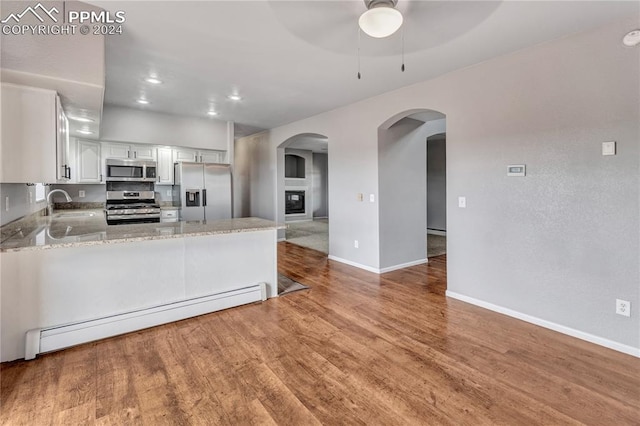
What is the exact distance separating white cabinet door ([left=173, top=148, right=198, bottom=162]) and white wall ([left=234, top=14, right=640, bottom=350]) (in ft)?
13.4

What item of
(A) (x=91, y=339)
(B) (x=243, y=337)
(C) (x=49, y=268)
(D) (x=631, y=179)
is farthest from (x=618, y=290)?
(C) (x=49, y=268)

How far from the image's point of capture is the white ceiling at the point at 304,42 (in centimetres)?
A: 224

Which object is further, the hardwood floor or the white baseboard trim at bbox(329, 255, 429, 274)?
the white baseboard trim at bbox(329, 255, 429, 274)

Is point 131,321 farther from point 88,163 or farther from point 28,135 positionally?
point 88,163

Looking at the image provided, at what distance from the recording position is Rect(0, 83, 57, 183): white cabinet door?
86.7 inches

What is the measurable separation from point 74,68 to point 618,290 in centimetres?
458

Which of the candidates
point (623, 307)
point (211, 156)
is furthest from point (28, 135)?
point (623, 307)

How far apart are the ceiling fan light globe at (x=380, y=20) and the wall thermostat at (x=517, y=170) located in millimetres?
1925

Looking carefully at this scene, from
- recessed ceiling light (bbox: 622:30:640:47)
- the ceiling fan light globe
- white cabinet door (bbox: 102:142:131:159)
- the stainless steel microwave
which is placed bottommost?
the stainless steel microwave

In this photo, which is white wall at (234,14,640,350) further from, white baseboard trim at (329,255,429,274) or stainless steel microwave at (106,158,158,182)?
stainless steel microwave at (106,158,158,182)

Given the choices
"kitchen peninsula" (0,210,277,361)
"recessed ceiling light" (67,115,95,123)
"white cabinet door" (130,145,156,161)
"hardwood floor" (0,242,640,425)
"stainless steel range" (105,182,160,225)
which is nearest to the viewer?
"hardwood floor" (0,242,640,425)

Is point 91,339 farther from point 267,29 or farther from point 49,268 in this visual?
point 267,29

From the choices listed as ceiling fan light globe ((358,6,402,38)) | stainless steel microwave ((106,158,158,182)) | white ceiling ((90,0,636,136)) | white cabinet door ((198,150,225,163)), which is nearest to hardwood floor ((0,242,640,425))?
ceiling fan light globe ((358,6,402,38))

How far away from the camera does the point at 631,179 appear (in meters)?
2.36
